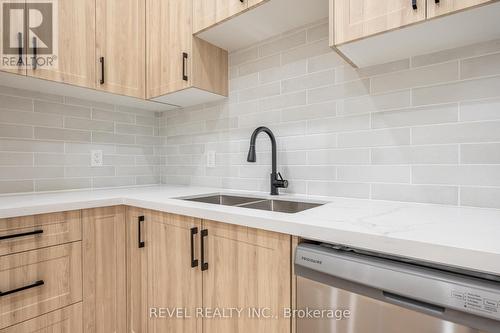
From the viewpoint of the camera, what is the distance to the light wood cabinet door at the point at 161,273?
1.17m

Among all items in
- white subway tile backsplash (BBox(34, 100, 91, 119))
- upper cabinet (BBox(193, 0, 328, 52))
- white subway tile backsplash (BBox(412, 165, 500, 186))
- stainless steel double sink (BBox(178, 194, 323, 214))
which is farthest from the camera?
white subway tile backsplash (BBox(34, 100, 91, 119))

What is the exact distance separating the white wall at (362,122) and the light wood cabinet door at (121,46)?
0.53 m

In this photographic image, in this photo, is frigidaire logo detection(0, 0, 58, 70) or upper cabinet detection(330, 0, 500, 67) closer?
upper cabinet detection(330, 0, 500, 67)

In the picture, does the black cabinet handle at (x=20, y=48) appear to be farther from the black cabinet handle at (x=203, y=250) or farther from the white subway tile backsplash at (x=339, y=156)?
the white subway tile backsplash at (x=339, y=156)

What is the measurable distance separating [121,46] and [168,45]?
0.96ft


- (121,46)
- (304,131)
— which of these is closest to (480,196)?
(304,131)

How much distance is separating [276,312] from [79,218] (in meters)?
→ 1.03

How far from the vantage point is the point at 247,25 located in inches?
56.3

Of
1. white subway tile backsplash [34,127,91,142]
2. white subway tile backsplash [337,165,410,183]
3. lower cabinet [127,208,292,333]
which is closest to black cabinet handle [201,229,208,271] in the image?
lower cabinet [127,208,292,333]

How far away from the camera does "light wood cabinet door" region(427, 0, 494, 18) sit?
79 centimetres

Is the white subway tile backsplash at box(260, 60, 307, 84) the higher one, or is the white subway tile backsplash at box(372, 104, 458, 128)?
the white subway tile backsplash at box(260, 60, 307, 84)

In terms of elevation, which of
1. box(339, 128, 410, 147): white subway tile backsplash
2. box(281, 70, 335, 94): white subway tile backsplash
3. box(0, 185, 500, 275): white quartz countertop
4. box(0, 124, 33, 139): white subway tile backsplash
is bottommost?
box(0, 185, 500, 275): white quartz countertop

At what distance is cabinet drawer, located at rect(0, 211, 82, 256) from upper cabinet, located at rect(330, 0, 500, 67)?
4.56 ft

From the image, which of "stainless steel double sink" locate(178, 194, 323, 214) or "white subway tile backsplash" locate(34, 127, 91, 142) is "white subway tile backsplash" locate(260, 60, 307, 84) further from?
"white subway tile backsplash" locate(34, 127, 91, 142)
